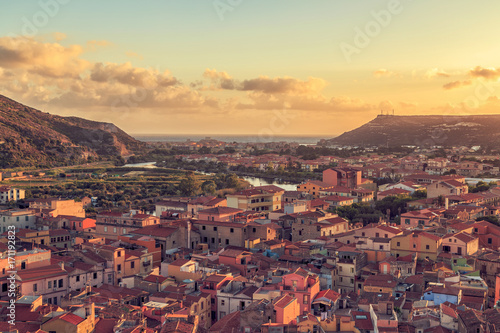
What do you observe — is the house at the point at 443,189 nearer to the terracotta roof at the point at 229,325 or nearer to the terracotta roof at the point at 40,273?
the terracotta roof at the point at 229,325

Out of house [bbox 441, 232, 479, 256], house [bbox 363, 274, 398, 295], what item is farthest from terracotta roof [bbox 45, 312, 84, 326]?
house [bbox 441, 232, 479, 256]

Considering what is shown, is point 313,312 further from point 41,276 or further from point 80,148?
point 80,148

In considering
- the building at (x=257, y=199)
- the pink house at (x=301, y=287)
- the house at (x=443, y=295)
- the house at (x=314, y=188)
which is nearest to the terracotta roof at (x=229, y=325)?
the pink house at (x=301, y=287)

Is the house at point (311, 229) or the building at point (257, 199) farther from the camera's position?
the building at point (257, 199)

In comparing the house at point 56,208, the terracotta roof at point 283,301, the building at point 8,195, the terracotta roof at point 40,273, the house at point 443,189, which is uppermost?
the house at point 443,189

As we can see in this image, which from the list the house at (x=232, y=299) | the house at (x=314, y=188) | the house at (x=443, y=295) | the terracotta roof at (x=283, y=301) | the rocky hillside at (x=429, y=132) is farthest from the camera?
the rocky hillside at (x=429, y=132)

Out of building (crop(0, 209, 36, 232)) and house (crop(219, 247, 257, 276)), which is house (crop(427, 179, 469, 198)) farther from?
building (crop(0, 209, 36, 232))

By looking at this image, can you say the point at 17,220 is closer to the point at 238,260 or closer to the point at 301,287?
the point at 238,260
